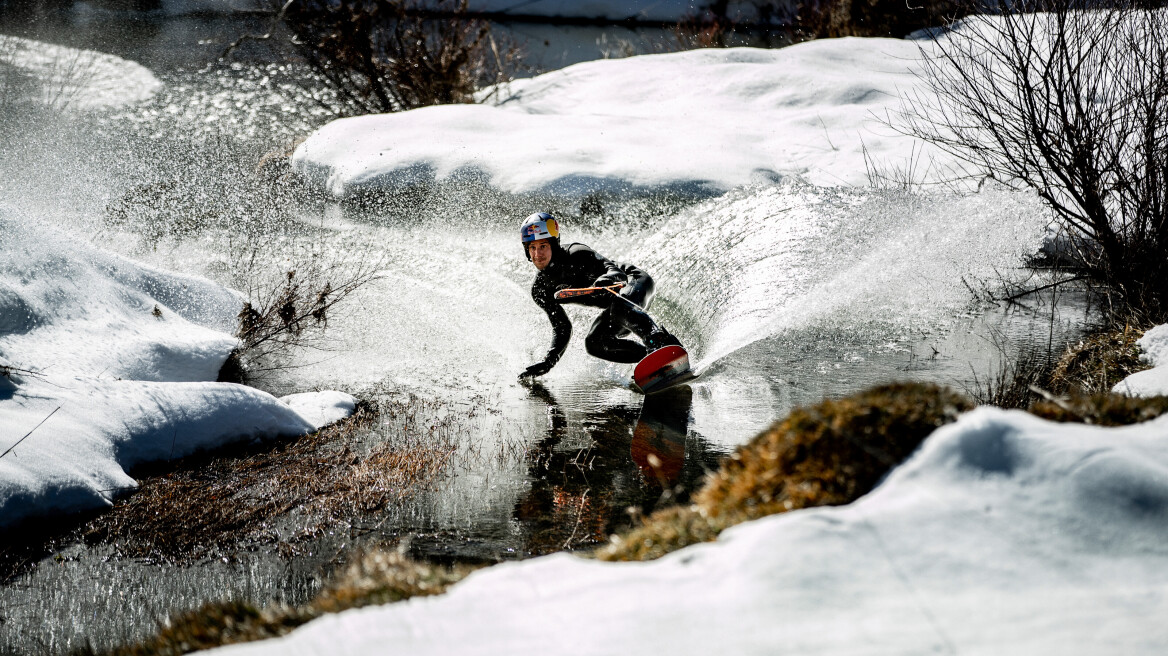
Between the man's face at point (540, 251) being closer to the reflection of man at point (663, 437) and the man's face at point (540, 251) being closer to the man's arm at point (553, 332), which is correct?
the man's arm at point (553, 332)

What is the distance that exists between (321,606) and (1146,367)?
6.16 metres

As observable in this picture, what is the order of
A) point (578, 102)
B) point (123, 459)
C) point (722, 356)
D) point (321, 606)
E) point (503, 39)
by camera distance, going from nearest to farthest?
point (321, 606) < point (123, 459) < point (722, 356) < point (578, 102) < point (503, 39)

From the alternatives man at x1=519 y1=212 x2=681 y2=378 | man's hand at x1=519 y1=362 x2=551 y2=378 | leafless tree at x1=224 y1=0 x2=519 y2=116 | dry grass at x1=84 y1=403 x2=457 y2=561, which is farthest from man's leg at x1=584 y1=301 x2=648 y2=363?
leafless tree at x1=224 y1=0 x2=519 y2=116

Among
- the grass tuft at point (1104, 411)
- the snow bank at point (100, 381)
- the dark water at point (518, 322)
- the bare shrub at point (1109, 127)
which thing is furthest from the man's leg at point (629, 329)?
the grass tuft at point (1104, 411)

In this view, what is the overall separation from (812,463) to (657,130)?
13.4 meters

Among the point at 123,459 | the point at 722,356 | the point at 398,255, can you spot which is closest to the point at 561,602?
the point at 123,459

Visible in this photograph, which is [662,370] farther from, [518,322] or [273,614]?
[273,614]

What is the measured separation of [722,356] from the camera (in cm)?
900

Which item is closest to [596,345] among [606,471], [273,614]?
→ [606,471]

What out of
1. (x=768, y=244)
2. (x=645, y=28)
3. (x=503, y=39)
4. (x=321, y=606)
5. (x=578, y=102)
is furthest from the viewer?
(x=645, y=28)

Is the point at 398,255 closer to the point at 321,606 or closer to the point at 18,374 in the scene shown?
the point at 18,374

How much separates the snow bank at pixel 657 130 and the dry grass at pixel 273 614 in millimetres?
10532

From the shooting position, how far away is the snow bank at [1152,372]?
17.1 ft

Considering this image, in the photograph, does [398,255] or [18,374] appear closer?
[18,374]
